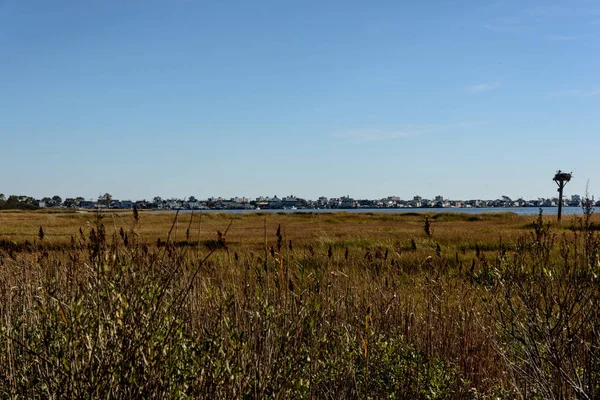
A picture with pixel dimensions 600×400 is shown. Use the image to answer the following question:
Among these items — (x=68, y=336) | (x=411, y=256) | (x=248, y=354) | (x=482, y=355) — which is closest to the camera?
(x=68, y=336)

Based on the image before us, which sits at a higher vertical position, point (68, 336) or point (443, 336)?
point (68, 336)

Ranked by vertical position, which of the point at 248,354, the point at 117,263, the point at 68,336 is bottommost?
the point at 248,354

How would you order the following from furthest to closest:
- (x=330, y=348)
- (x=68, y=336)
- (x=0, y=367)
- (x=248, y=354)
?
(x=330, y=348) < (x=0, y=367) < (x=248, y=354) < (x=68, y=336)

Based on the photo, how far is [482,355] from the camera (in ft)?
21.5

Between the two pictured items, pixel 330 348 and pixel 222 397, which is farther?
pixel 330 348

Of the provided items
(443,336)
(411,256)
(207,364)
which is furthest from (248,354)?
(411,256)

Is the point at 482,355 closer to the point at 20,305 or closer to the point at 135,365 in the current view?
the point at 135,365

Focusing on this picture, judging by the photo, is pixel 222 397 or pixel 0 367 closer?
pixel 222 397

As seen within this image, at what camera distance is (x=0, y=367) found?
4.96 m

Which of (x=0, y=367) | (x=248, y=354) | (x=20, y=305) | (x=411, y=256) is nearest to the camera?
(x=248, y=354)

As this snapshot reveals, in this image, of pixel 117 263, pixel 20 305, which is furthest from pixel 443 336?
pixel 20 305

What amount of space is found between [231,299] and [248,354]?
0.46m

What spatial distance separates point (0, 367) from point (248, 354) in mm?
2328

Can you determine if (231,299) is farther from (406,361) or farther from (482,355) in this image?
(482,355)
